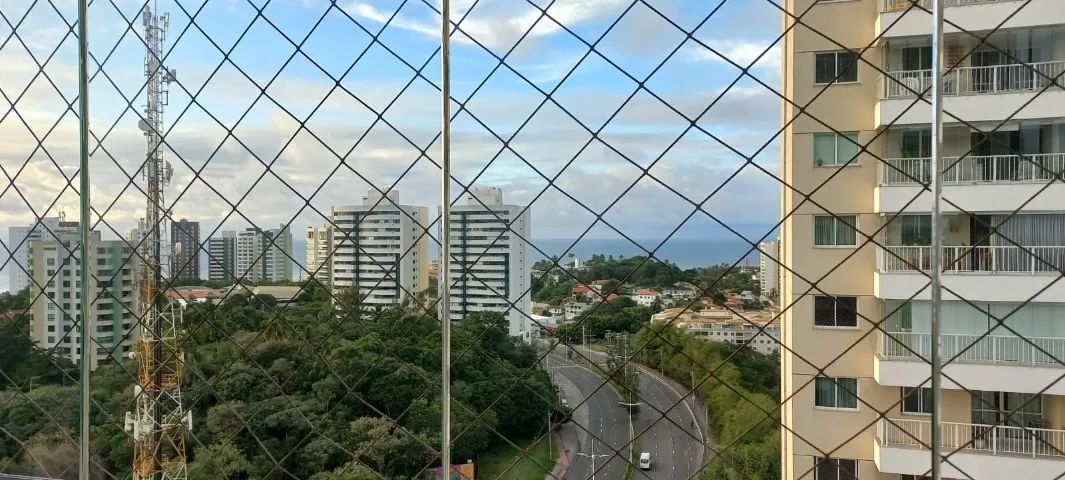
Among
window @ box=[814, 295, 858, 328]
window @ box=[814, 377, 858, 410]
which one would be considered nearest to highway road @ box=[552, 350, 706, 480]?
window @ box=[814, 377, 858, 410]

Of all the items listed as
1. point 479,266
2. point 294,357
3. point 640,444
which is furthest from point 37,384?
point 640,444

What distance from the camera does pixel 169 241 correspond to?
1968mm

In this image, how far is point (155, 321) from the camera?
1739 mm

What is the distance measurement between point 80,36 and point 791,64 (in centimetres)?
190

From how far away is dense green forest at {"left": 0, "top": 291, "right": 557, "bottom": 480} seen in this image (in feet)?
5.61

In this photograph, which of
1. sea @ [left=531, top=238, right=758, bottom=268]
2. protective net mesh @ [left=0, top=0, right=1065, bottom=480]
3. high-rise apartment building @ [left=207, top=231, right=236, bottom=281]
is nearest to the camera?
protective net mesh @ [left=0, top=0, right=1065, bottom=480]

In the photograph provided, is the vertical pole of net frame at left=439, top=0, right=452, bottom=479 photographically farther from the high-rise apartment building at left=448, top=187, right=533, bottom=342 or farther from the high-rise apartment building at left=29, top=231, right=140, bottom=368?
the high-rise apartment building at left=29, top=231, right=140, bottom=368

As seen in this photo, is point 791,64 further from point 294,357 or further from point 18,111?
point 18,111

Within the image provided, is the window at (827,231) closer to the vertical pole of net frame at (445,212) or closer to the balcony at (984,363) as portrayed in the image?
the balcony at (984,363)

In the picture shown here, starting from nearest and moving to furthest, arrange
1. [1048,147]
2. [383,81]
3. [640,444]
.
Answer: [383,81] < [1048,147] < [640,444]

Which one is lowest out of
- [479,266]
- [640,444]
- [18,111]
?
[640,444]

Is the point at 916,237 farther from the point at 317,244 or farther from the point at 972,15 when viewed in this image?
the point at 317,244

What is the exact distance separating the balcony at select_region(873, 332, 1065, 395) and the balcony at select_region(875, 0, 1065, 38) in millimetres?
1034

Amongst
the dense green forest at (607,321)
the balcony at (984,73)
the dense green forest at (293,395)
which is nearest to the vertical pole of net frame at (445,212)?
the dense green forest at (293,395)
